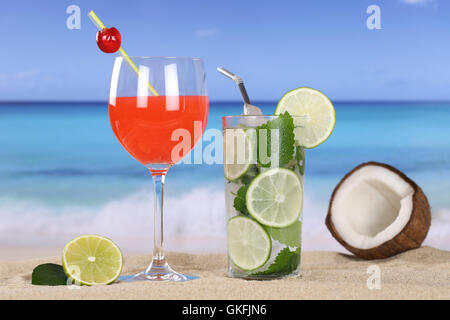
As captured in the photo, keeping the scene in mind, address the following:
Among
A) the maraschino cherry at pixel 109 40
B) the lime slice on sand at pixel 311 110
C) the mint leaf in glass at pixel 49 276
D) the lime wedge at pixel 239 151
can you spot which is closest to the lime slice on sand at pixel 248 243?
the lime wedge at pixel 239 151

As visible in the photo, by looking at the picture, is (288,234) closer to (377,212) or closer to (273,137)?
(273,137)

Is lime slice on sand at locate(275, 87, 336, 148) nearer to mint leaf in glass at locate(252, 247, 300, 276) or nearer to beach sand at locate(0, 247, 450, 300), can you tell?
mint leaf in glass at locate(252, 247, 300, 276)

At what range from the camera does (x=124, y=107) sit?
114 inches

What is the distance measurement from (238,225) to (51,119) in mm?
6550

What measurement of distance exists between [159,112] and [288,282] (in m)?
0.88

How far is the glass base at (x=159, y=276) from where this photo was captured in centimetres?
280

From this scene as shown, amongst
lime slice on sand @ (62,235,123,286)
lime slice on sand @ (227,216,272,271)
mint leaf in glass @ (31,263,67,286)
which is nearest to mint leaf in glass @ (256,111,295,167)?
lime slice on sand @ (227,216,272,271)

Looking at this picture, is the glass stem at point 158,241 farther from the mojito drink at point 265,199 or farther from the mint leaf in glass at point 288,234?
the mint leaf in glass at point 288,234

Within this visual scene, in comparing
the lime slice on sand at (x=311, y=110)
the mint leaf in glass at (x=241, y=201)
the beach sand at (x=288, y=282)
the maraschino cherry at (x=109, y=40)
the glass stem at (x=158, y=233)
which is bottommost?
the beach sand at (x=288, y=282)

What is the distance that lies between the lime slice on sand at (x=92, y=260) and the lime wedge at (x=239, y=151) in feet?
1.93

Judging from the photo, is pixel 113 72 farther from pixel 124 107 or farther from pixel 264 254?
pixel 264 254

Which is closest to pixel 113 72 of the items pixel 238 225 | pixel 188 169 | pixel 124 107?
pixel 124 107

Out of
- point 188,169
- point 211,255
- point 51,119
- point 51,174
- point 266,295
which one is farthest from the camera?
point 51,119

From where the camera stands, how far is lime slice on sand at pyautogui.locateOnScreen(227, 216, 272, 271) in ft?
9.09
